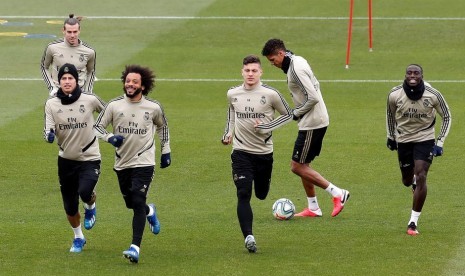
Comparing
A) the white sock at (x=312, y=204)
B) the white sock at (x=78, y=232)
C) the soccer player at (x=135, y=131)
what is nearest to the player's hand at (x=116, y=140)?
the soccer player at (x=135, y=131)

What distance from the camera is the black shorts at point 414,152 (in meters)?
16.4

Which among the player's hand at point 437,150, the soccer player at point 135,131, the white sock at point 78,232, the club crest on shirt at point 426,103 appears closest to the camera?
the soccer player at point 135,131

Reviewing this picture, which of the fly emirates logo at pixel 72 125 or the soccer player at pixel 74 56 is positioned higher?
the soccer player at pixel 74 56

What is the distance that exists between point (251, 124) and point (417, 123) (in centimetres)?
248

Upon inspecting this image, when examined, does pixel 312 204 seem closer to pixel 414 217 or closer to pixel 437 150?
pixel 414 217

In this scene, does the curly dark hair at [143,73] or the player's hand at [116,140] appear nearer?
the player's hand at [116,140]

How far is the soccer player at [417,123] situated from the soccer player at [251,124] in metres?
1.73

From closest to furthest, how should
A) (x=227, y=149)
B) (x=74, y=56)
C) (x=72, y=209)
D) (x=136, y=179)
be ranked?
(x=136, y=179) < (x=72, y=209) < (x=74, y=56) < (x=227, y=149)

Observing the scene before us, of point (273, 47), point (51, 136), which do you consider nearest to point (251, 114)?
point (273, 47)

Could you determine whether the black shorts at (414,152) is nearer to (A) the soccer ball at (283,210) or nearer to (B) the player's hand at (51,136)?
(A) the soccer ball at (283,210)

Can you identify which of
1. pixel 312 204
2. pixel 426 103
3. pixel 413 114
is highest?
pixel 426 103

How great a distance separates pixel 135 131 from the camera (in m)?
15.0

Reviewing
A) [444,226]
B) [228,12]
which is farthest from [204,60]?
[444,226]

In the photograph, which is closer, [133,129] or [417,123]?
[133,129]
